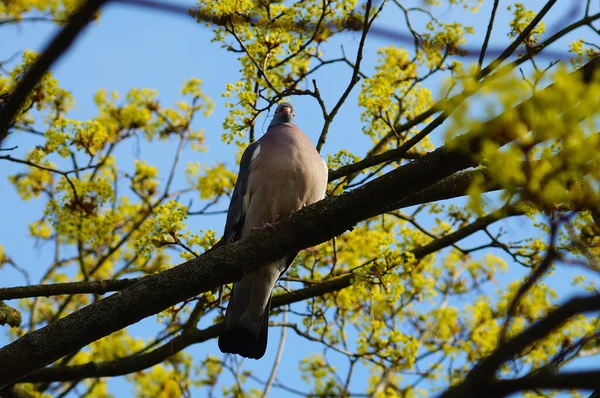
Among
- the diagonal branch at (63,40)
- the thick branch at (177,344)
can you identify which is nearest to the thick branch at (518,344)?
the diagonal branch at (63,40)

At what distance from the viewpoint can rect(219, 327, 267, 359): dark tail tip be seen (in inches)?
207

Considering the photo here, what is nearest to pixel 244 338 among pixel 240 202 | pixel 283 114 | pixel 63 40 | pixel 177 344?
pixel 177 344

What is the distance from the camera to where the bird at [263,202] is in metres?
5.07

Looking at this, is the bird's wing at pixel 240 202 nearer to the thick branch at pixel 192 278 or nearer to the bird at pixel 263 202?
the bird at pixel 263 202

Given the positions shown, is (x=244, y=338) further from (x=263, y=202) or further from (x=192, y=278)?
(x=192, y=278)

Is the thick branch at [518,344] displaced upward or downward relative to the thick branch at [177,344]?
downward

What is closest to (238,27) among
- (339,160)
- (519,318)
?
(339,160)

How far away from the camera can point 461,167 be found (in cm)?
334

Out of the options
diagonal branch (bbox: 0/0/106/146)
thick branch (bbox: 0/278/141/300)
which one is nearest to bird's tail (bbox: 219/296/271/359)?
thick branch (bbox: 0/278/141/300)

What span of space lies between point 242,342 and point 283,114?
7.34 ft

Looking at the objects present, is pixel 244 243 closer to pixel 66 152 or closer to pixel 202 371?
pixel 66 152

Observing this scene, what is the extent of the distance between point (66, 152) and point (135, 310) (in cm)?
359

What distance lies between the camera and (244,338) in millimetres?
5258

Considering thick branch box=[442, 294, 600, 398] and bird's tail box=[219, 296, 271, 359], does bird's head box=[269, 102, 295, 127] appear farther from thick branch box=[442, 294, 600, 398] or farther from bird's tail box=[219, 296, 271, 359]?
thick branch box=[442, 294, 600, 398]
